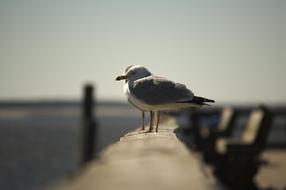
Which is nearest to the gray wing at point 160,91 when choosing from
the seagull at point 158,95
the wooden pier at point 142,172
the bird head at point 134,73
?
the seagull at point 158,95

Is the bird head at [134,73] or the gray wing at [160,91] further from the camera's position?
the bird head at [134,73]

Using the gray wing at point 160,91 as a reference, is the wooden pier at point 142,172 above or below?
above

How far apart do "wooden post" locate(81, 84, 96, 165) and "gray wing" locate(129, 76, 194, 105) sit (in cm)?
1364

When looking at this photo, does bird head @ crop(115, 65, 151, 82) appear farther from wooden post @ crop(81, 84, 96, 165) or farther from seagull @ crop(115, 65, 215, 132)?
wooden post @ crop(81, 84, 96, 165)

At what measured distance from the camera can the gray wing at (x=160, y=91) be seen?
7.98 m

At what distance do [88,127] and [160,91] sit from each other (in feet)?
46.5

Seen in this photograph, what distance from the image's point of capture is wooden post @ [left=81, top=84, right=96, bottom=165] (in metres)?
21.7

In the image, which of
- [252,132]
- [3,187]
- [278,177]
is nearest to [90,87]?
[278,177]

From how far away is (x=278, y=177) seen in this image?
13.9 m

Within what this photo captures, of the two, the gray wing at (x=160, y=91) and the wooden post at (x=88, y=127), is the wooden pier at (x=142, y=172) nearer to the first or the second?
the gray wing at (x=160, y=91)

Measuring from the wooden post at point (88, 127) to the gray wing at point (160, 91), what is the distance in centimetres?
1364

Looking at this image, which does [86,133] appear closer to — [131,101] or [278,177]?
[278,177]

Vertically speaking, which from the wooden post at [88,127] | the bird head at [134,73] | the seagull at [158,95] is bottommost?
the wooden post at [88,127]

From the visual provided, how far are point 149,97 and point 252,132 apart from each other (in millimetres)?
4029
